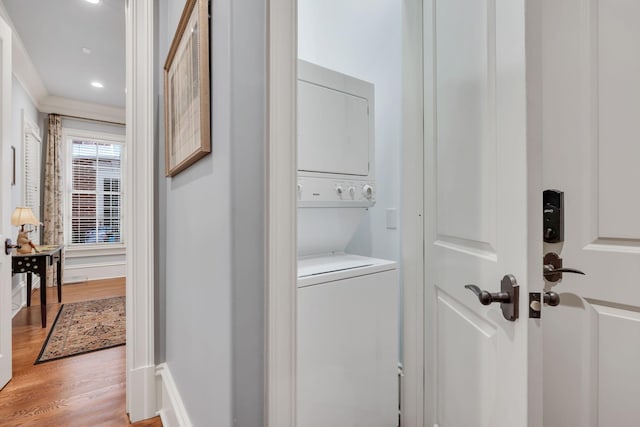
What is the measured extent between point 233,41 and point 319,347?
109 centimetres

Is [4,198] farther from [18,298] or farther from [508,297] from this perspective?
[508,297]

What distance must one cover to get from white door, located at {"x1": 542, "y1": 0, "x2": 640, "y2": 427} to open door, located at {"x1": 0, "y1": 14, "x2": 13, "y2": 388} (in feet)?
9.57

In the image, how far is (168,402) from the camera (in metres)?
1.46

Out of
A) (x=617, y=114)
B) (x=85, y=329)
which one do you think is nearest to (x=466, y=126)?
(x=617, y=114)

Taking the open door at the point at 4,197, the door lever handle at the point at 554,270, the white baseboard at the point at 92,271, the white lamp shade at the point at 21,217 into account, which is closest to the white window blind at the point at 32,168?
the white baseboard at the point at 92,271

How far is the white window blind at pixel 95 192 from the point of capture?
4820 millimetres

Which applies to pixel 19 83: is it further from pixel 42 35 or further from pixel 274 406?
pixel 274 406

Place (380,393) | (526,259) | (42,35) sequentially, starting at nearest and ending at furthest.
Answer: (526,259)
(380,393)
(42,35)

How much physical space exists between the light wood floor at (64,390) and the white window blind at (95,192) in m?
2.57

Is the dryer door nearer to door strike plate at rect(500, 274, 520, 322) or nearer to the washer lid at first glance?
the washer lid

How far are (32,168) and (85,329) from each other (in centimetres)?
263

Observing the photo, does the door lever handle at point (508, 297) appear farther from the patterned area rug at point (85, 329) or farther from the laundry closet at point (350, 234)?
the patterned area rug at point (85, 329)

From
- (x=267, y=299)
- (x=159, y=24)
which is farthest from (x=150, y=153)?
(x=267, y=299)

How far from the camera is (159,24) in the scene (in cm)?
165
